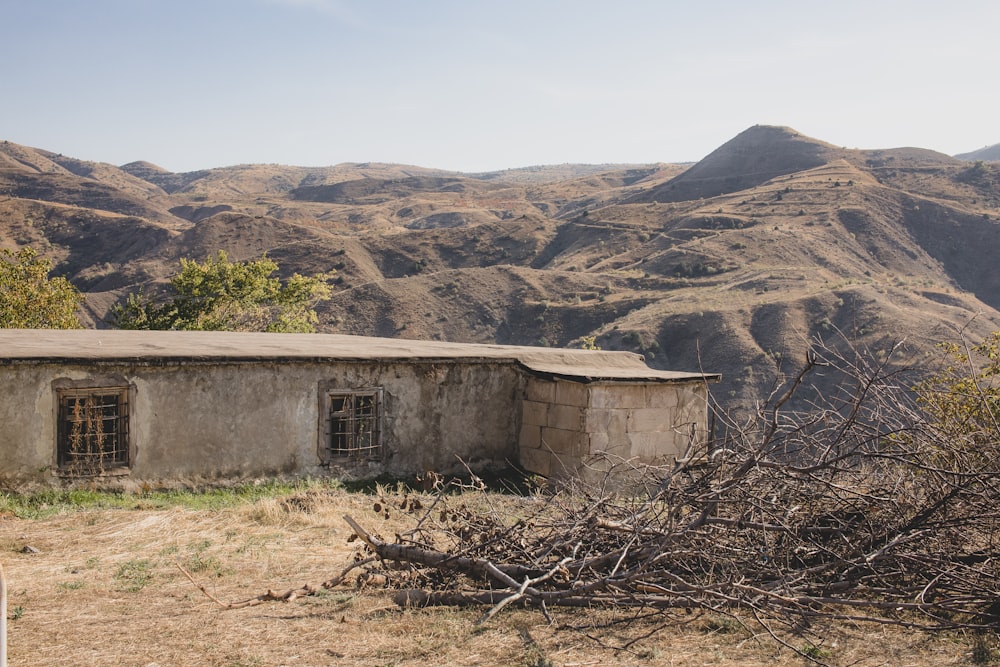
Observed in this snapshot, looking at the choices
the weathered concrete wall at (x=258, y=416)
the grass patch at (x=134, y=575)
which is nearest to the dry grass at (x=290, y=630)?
the grass patch at (x=134, y=575)

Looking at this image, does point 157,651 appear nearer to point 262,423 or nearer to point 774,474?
point 774,474

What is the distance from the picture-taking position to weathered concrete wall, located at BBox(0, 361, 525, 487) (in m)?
9.91

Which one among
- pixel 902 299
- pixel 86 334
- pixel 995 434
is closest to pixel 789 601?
pixel 995 434

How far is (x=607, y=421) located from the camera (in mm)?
11766

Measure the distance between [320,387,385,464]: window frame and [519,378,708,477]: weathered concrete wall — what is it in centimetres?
235

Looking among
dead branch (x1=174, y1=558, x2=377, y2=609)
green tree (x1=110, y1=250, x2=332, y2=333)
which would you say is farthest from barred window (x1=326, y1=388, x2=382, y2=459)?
green tree (x1=110, y1=250, x2=332, y2=333)

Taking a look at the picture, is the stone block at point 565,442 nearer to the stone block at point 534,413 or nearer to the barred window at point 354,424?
→ the stone block at point 534,413

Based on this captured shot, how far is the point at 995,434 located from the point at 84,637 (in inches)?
256

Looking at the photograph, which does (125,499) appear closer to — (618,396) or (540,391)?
(540,391)

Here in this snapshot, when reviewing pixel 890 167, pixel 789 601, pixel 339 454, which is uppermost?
pixel 890 167

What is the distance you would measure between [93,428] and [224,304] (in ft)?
54.1

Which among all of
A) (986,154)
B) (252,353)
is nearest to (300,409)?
(252,353)

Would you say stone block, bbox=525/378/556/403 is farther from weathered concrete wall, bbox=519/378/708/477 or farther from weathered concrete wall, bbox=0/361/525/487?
weathered concrete wall, bbox=0/361/525/487

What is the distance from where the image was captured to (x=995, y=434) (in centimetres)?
607
